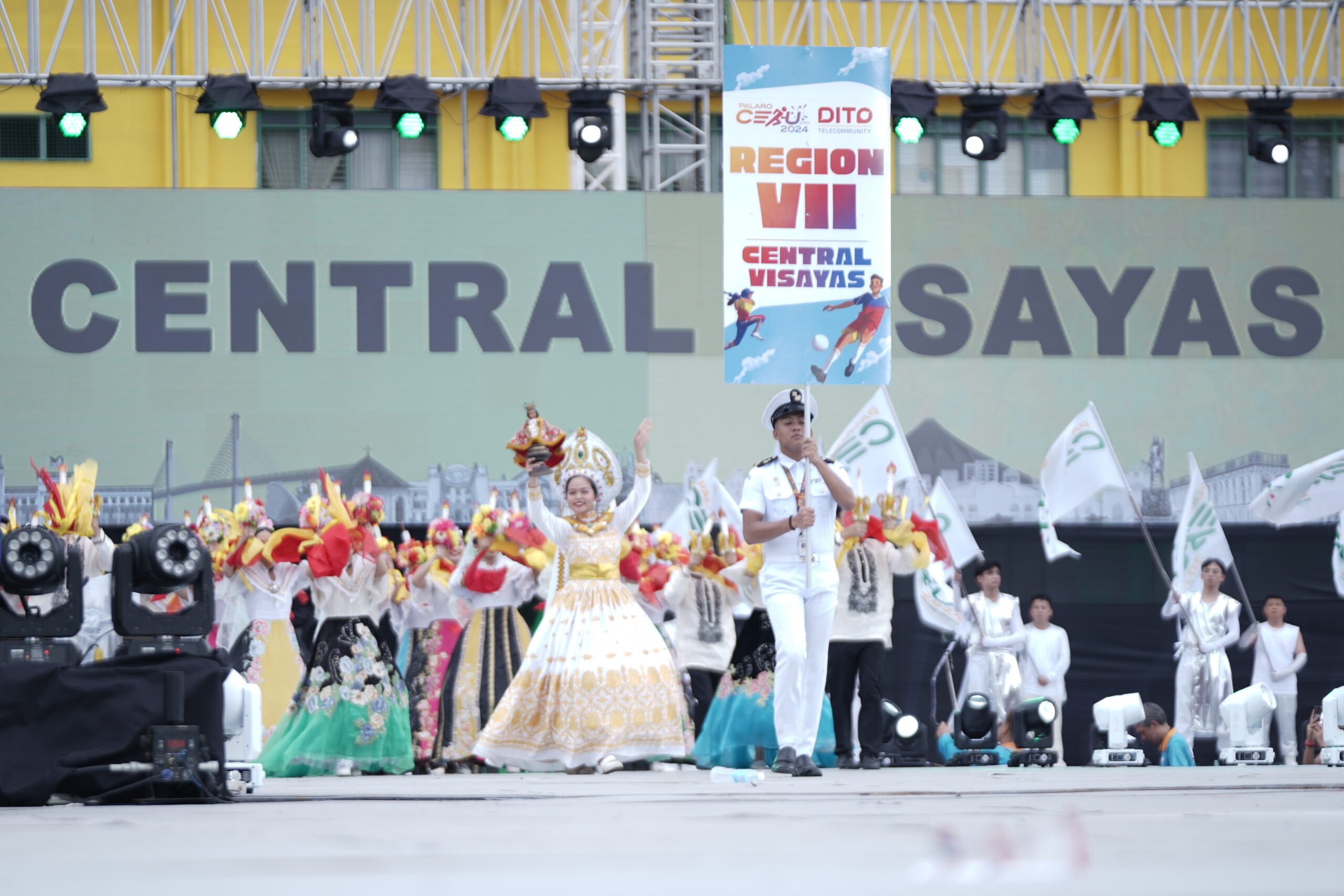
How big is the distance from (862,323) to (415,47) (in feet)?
13.6

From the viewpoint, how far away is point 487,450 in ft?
50.1

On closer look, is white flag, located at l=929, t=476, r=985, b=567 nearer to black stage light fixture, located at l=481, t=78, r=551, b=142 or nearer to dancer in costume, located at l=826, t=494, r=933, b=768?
dancer in costume, located at l=826, t=494, r=933, b=768

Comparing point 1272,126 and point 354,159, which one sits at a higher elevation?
point 354,159

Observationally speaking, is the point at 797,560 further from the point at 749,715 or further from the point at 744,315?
the point at 744,315

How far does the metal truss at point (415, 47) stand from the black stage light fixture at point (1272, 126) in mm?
4325

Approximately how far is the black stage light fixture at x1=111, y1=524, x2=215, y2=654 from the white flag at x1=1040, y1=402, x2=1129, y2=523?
27.3 ft

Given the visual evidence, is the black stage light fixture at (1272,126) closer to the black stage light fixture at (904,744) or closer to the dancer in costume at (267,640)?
the black stage light fixture at (904,744)

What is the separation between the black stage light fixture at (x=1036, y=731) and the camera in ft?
35.2

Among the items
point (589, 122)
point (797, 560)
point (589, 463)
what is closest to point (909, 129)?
point (589, 122)

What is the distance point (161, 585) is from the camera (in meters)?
6.73

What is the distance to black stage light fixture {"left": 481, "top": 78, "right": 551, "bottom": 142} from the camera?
1464 cm

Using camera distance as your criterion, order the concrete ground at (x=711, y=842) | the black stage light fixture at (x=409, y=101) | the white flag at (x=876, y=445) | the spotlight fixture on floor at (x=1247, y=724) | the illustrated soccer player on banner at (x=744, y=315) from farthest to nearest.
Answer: the illustrated soccer player on banner at (x=744, y=315), the black stage light fixture at (x=409, y=101), the white flag at (x=876, y=445), the spotlight fixture on floor at (x=1247, y=724), the concrete ground at (x=711, y=842)

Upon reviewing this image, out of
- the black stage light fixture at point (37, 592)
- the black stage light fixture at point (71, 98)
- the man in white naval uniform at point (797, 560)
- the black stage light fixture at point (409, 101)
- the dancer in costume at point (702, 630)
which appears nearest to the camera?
the black stage light fixture at point (37, 592)

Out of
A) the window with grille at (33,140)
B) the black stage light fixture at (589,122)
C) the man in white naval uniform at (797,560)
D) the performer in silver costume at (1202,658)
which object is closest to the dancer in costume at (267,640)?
the man in white naval uniform at (797,560)
